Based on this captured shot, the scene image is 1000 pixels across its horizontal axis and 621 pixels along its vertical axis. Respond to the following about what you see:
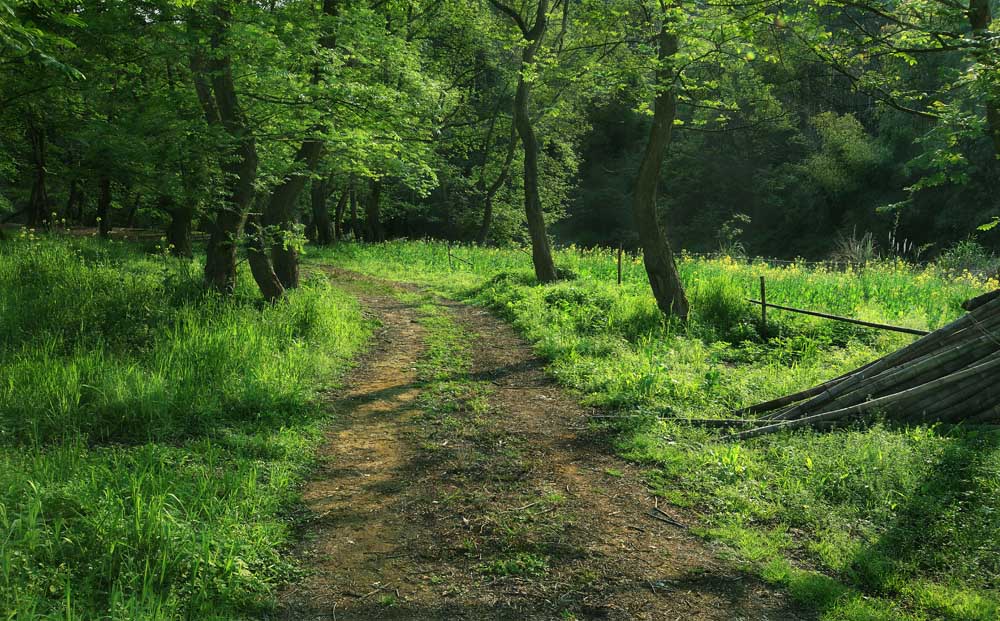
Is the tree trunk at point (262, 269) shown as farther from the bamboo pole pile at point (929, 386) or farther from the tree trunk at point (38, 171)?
the tree trunk at point (38, 171)

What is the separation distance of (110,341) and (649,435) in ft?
21.2

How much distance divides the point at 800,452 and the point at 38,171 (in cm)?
2153

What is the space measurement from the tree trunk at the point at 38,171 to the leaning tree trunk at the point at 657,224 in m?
16.7

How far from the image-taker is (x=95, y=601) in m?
3.24

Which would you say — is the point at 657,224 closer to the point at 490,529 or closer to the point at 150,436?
the point at 490,529

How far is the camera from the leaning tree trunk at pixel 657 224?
10047 millimetres

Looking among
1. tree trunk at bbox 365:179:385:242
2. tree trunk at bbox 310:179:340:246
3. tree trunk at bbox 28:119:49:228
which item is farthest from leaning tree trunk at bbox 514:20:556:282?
tree trunk at bbox 365:179:385:242

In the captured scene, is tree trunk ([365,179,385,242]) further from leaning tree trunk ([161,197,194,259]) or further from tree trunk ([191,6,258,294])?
tree trunk ([191,6,258,294])

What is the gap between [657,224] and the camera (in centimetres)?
1034

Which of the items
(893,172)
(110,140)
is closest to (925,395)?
(110,140)

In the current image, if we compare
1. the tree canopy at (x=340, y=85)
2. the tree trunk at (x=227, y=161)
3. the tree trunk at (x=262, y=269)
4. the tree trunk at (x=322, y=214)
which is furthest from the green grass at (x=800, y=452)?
the tree trunk at (x=322, y=214)

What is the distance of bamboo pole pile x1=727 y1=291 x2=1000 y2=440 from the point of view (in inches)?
→ 215

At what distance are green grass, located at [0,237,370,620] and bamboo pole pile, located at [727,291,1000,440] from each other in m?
4.29

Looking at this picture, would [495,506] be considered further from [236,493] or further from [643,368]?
[643,368]
